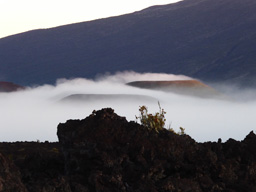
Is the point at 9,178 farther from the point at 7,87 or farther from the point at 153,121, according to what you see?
the point at 7,87

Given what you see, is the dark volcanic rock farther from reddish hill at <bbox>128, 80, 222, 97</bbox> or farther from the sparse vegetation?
reddish hill at <bbox>128, 80, 222, 97</bbox>

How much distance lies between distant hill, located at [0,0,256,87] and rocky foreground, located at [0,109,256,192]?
102576 mm

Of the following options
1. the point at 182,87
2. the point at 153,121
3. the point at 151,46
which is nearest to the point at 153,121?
the point at 153,121

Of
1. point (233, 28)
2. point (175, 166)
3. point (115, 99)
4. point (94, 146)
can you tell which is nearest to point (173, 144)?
point (175, 166)

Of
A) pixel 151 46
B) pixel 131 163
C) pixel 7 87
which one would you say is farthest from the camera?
pixel 151 46

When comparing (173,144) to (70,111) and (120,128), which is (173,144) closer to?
(120,128)

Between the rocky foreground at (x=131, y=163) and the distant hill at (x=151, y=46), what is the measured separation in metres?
103

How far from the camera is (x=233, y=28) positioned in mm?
134625

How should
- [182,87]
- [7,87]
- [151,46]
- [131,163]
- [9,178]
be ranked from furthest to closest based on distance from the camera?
[151,46], [7,87], [182,87], [131,163], [9,178]

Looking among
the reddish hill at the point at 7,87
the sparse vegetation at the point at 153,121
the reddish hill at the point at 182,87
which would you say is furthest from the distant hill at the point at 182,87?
the sparse vegetation at the point at 153,121

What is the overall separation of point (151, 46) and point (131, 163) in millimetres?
126870

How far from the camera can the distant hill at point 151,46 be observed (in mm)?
122500

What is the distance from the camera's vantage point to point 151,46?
5359 inches

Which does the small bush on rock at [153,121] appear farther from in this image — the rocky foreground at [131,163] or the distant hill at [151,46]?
the distant hill at [151,46]
